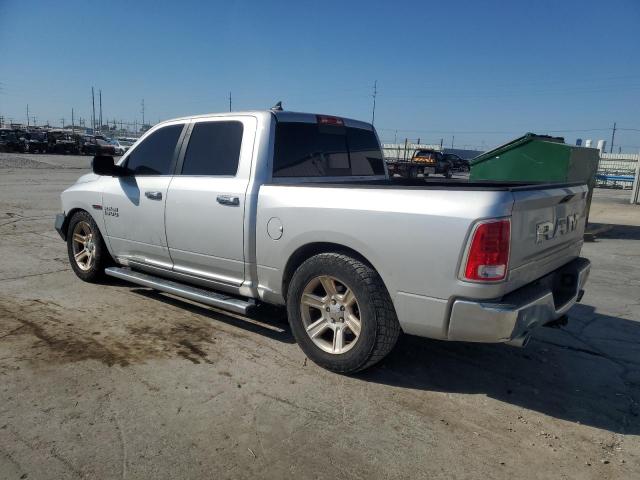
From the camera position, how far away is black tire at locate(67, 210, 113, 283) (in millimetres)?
5301

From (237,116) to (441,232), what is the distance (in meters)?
2.15

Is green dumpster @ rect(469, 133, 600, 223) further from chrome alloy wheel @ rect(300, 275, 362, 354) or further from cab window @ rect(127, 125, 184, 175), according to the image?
cab window @ rect(127, 125, 184, 175)

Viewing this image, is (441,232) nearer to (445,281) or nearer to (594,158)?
(445,281)

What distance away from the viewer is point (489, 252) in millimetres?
2721

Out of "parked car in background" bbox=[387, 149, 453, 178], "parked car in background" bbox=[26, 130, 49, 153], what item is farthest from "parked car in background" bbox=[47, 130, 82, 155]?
"parked car in background" bbox=[387, 149, 453, 178]

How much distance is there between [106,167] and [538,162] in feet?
25.0

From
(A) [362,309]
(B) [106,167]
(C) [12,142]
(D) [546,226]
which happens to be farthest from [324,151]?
(C) [12,142]

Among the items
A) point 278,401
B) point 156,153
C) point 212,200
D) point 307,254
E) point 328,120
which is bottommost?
point 278,401

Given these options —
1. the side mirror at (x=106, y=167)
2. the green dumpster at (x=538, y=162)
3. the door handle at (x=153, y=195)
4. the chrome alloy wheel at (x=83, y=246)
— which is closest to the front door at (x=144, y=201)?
the door handle at (x=153, y=195)

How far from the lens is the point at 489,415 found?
306cm

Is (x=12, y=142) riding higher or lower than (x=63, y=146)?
higher

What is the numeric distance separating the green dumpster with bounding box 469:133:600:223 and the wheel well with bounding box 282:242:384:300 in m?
6.44

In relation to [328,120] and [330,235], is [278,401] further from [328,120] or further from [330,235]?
[328,120]

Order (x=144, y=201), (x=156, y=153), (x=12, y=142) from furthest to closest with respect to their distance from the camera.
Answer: (x=12, y=142) → (x=156, y=153) → (x=144, y=201)
